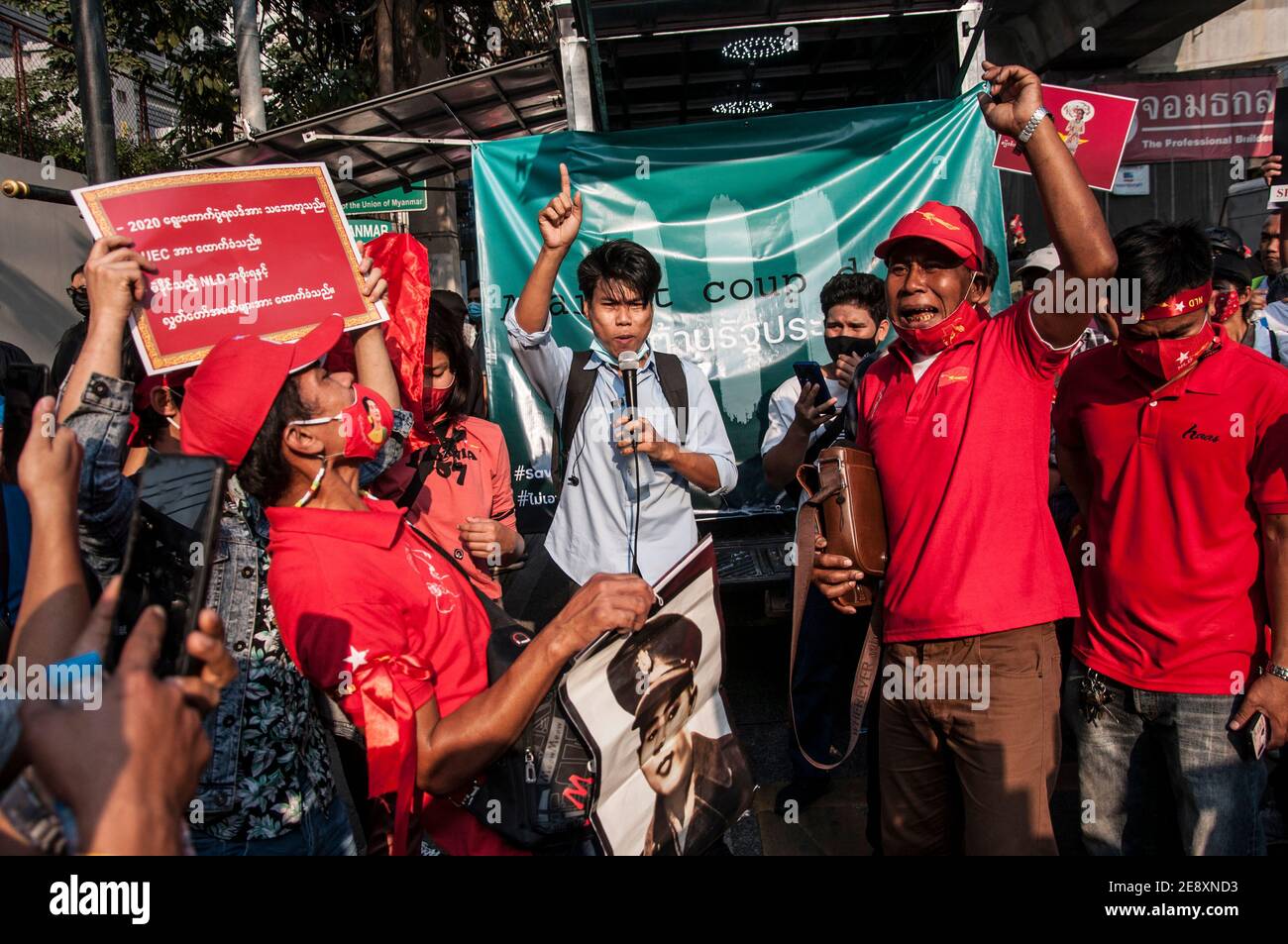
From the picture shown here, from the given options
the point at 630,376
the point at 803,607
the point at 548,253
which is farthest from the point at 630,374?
the point at 803,607

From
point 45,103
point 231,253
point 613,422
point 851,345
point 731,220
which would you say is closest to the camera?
point 231,253

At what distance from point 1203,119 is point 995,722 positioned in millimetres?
11020

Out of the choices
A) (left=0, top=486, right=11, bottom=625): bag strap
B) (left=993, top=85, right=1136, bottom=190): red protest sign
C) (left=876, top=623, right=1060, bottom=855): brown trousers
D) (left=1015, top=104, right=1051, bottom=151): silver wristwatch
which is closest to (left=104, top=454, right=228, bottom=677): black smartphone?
(left=0, top=486, right=11, bottom=625): bag strap

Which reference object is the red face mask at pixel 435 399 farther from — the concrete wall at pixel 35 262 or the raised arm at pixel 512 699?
the concrete wall at pixel 35 262

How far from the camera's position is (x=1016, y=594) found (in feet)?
8.01

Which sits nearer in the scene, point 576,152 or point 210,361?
point 210,361

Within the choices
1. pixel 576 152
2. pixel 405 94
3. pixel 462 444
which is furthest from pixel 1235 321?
pixel 405 94

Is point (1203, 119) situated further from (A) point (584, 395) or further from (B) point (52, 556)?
(B) point (52, 556)

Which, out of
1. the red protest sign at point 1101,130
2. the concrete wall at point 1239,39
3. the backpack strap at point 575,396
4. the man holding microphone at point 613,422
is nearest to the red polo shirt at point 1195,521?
the man holding microphone at point 613,422

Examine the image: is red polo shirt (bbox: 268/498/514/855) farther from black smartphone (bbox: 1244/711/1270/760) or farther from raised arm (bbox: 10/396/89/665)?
black smartphone (bbox: 1244/711/1270/760)

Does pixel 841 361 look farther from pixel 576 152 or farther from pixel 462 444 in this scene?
pixel 576 152

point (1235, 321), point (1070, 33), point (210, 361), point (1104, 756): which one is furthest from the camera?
point (1070, 33)

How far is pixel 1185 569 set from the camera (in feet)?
8.42
